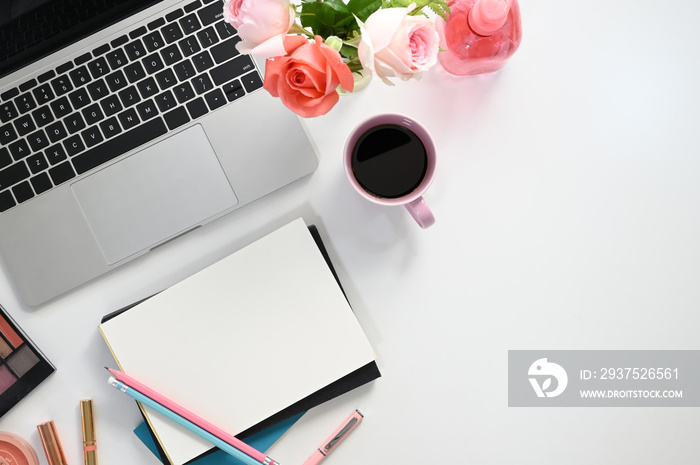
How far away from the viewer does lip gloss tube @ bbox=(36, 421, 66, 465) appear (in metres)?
0.67

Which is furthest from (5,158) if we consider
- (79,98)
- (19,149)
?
(79,98)

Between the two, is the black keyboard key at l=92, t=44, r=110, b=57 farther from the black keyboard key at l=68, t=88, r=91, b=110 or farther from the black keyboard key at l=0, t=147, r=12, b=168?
the black keyboard key at l=0, t=147, r=12, b=168

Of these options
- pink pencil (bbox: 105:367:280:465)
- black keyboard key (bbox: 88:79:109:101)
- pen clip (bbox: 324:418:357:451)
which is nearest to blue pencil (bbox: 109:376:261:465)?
pink pencil (bbox: 105:367:280:465)

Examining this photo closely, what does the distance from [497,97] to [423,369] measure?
400 millimetres

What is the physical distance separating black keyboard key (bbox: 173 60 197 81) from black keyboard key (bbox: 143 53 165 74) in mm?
21

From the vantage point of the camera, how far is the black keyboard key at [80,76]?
2.11 feet

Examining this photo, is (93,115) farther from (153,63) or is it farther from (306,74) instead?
(306,74)

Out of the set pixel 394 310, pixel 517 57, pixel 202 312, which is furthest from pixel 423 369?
pixel 517 57

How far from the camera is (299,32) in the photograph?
47cm

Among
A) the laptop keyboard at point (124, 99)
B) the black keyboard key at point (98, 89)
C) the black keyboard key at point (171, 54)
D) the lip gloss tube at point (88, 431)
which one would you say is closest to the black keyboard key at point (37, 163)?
the laptop keyboard at point (124, 99)

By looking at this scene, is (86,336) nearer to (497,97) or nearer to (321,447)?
(321,447)

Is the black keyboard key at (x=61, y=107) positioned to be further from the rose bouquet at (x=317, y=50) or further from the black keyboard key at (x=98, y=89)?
the rose bouquet at (x=317, y=50)

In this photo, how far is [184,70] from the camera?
64cm

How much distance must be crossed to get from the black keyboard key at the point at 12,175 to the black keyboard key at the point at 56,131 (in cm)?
5
